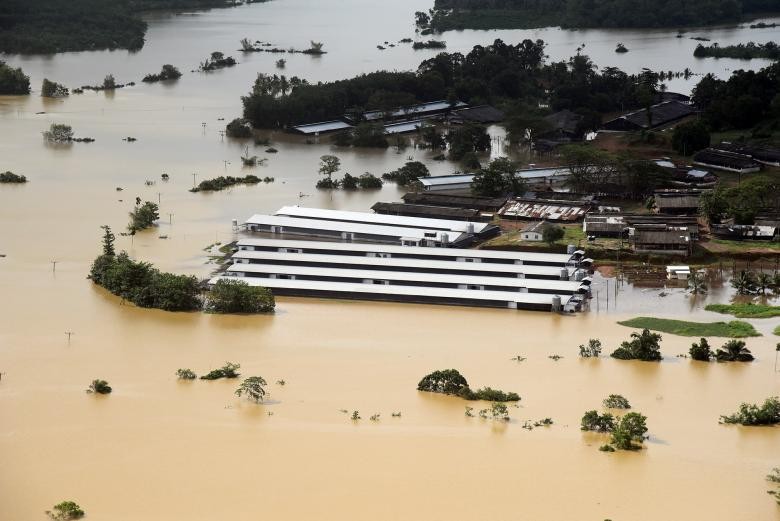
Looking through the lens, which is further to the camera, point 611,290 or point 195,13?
point 195,13

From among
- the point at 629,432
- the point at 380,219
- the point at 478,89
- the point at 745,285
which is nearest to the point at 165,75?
the point at 478,89

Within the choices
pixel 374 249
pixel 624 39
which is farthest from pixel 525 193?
pixel 624 39

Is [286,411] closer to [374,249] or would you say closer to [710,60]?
[374,249]

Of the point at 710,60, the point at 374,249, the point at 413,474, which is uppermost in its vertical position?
the point at 710,60

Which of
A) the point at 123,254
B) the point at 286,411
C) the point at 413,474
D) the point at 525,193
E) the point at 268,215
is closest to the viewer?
the point at 413,474

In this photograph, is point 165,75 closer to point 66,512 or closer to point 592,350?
point 592,350

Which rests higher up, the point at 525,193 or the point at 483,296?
the point at 525,193

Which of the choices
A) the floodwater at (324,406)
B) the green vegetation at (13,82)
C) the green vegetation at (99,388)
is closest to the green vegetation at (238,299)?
the floodwater at (324,406)
